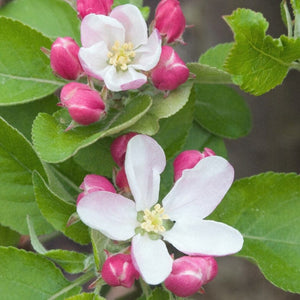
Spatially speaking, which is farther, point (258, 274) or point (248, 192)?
point (258, 274)

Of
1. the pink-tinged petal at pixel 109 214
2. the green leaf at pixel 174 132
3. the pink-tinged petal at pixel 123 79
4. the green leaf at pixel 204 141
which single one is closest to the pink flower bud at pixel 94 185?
the pink-tinged petal at pixel 109 214

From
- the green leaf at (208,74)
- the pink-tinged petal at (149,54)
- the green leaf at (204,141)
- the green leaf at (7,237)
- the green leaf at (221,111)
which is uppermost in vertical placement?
the pink-tinged petal at (149,54)

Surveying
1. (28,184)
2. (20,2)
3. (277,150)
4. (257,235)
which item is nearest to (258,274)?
(277,150)

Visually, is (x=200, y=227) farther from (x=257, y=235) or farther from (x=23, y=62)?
(x=23, y=62)

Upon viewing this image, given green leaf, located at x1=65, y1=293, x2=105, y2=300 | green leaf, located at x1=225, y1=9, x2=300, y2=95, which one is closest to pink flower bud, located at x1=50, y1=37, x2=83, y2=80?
green leaf, located at x1=225, y1=9, x2=300, y2=95

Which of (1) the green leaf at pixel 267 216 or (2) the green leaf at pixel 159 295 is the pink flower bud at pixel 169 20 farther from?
(2) the green leaf at pixel 159 295

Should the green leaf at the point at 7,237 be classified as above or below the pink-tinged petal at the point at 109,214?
below

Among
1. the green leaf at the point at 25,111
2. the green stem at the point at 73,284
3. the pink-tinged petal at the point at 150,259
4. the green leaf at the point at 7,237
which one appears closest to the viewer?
the pink-tinged petal at the point at 150,259
